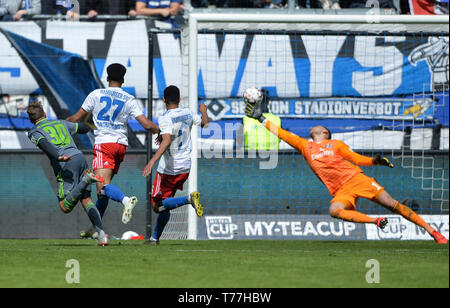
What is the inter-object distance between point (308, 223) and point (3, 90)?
570 cm

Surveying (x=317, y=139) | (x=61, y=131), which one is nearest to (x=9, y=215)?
(x=61, y=131)

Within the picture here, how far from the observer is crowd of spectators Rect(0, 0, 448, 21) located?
51.7 ft

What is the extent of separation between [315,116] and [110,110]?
19.3 ft

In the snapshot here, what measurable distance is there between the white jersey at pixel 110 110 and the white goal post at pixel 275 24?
2.76 m

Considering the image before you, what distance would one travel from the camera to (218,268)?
7.30m

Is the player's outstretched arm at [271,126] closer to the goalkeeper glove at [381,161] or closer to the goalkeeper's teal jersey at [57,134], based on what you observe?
the goalkeeper glove at [381,161]

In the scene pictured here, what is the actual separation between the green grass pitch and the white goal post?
380 centimetres

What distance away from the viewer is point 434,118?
49.4 ft

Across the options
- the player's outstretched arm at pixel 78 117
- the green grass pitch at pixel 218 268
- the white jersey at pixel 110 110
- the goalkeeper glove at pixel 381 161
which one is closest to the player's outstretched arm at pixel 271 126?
the goalkeeper glove at pixel 381 161
